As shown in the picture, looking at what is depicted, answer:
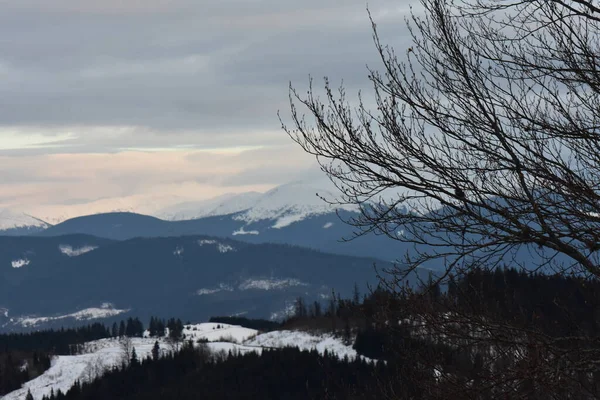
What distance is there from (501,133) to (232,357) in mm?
136734

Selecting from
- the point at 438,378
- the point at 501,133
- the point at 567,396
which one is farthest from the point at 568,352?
the point at 501,133

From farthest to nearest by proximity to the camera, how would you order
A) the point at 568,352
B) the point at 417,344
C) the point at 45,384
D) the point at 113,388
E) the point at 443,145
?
the point at 45,384 < the point at 113,388 < the point at 417,344 < the point at 443,145 < the point at 568,352

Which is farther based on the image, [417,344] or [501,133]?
[417,344]

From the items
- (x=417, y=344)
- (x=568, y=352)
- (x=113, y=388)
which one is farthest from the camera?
(x=113, y=388)

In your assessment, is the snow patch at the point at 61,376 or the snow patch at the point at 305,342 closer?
the snow patch at the point at 305,342

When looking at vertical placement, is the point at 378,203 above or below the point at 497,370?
above

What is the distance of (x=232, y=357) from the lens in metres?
143

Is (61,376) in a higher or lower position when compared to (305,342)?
lower

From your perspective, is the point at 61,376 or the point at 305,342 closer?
the point at 305,342

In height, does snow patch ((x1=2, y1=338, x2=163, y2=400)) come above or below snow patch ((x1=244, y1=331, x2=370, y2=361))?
below

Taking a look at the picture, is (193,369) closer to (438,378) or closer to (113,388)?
(113,388)

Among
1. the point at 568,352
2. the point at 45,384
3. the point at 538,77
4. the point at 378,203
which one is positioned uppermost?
the point at 538,77

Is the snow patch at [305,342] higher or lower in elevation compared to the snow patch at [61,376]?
higher

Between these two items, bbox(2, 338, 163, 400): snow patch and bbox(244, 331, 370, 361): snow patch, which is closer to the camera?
bbox(244, 331, 370, 361): snow patch
